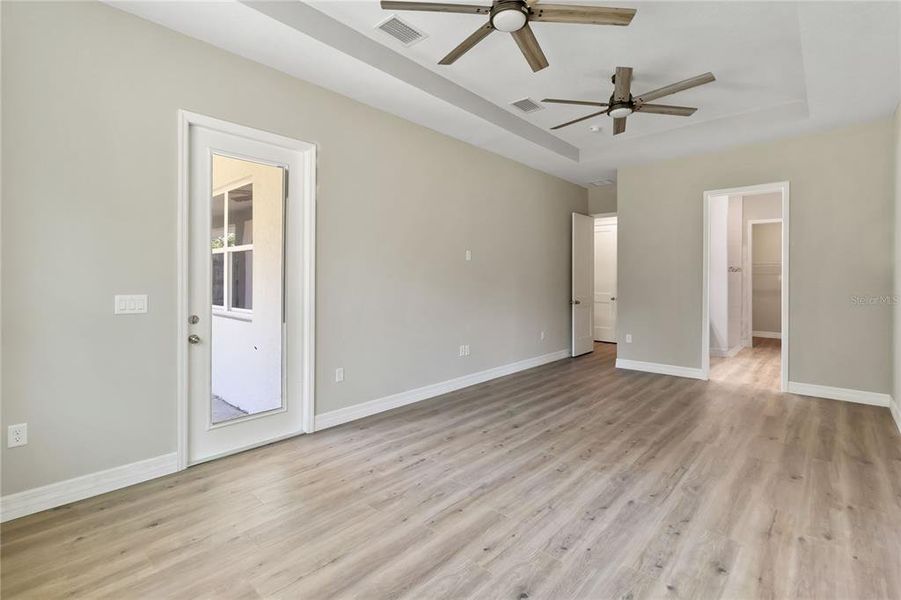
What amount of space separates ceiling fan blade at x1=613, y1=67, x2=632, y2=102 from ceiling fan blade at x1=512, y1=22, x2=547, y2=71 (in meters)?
0.74

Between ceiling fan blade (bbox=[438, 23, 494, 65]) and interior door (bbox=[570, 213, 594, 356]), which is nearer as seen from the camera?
ceiling fan blade (bbox=[438, 23, 494, 65])

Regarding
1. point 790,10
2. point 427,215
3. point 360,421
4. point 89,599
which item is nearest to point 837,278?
point 790,10

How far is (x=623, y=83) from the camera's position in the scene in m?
3.35

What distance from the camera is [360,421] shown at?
12.7ft

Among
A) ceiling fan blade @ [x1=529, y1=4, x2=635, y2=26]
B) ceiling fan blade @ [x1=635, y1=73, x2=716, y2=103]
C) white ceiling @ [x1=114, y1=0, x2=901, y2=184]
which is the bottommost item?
ceiling fan blade @ [x1=529, y1=4, x2=635, y2=26]

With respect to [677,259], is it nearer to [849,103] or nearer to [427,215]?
[849,103]

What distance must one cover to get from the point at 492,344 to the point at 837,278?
381 centimetres

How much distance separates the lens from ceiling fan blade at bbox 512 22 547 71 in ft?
8.55

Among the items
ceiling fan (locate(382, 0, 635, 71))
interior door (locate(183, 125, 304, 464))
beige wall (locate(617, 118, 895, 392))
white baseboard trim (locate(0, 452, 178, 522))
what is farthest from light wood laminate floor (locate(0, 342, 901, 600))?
ceiling fan (locate(382, 0, 635, 71))

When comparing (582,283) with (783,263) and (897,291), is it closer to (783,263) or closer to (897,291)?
(783,263)

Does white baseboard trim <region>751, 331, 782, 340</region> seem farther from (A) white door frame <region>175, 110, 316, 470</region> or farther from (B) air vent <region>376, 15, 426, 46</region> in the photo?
(A) white door frame <region>175, 110, 316, 470</region>

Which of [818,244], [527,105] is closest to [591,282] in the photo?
[818,244]

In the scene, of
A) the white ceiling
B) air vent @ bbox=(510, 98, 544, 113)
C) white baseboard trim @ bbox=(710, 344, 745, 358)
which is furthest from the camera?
white baseboard trim @ bbox=(710, 344, 745, 358)

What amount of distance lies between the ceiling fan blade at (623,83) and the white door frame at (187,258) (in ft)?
8.18
